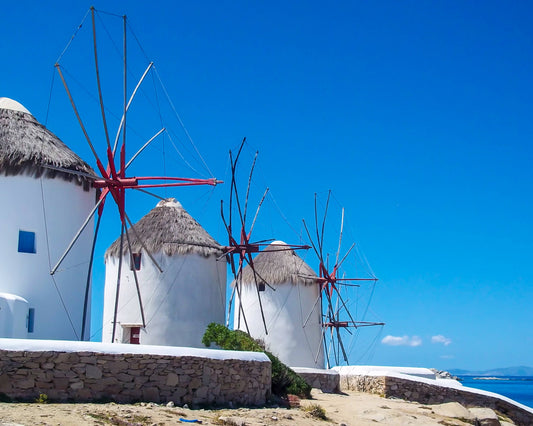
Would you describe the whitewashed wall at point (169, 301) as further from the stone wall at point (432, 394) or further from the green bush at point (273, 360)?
the stone wall at point (432, 394)

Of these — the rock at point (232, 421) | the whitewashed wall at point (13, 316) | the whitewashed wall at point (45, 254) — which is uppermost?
the whitewashed wall at point (45, 254)

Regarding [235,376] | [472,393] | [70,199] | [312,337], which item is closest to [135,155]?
[70,199]

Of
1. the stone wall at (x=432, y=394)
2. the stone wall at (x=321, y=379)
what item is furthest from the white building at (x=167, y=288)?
the stone wall at (x=432, y=394)

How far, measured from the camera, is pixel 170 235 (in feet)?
79.4

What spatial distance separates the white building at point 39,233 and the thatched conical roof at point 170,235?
5.48 metres

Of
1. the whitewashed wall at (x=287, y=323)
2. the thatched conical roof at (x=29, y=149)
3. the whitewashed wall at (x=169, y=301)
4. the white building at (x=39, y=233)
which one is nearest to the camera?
the white building at (x=39, y=233)

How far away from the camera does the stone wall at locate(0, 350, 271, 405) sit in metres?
12.1

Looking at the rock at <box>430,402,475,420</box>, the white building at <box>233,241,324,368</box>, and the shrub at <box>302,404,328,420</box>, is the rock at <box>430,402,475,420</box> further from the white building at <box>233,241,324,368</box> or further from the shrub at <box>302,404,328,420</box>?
the white building at <box>233,241,324,368</box>

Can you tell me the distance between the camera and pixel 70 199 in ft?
60.0

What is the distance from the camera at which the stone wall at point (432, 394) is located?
22.8 metres

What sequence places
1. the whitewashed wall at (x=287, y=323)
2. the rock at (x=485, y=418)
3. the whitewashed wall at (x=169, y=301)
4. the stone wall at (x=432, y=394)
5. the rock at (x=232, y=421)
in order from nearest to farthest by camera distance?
the rock at (x=232, y=421) < the rock at (x=485, y=418) < the stone wall at (x=432, y=394) < the whitewashed wall at (x=169, y=301) < the whitewashed wall at (x=287, y=323)

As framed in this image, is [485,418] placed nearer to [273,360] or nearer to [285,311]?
[273,360]

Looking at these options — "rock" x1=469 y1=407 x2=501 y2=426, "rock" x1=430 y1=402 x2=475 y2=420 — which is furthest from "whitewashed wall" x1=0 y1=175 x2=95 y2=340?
"rock" x1=469 y1=407 x2=501 y2=426

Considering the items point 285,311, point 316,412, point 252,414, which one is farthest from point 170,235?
point 252,414
